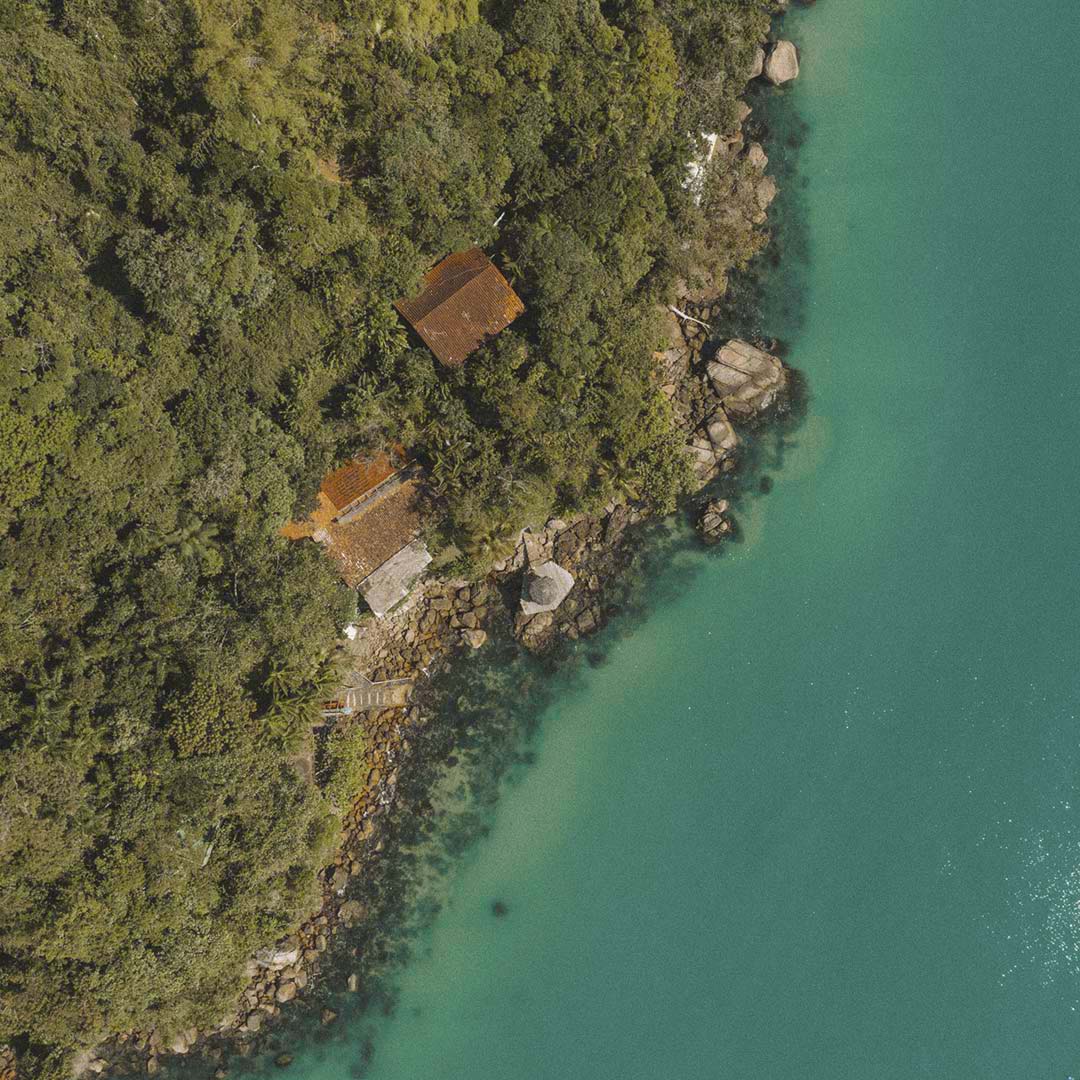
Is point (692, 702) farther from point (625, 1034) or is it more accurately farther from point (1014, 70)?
point (1014, 70)

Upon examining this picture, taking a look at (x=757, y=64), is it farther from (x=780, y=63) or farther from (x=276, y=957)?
(x=276, y=957)

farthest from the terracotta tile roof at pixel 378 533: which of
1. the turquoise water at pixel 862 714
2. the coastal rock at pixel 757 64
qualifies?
the coastal rock at pixel 757 64

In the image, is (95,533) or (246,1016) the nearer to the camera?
(95,533)

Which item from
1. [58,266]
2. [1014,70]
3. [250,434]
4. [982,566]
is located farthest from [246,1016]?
[1014,70]

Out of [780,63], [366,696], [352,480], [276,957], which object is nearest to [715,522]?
[352,480]

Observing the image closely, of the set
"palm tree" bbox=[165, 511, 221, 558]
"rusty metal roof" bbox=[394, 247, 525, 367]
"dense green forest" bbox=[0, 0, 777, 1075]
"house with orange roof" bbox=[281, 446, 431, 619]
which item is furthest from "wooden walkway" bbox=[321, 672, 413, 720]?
"rusty metal roof" bbox=[394, 247, 525, 367]

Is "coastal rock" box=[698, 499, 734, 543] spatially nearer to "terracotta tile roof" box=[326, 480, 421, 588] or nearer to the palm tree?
"terracotta tile roof" box=[326, 480, 421, 588]
